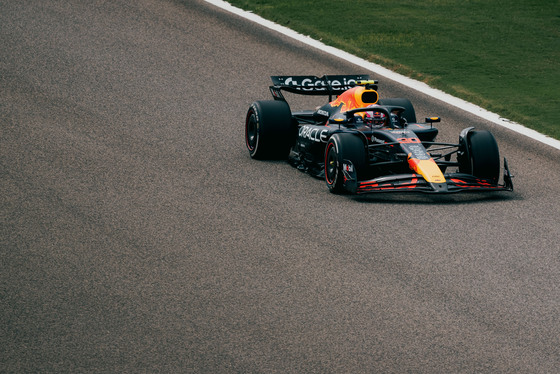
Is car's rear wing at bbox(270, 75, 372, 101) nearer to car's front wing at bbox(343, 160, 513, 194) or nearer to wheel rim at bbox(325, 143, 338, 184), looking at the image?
wheel rim at bbox(325, 143, 338, 184)

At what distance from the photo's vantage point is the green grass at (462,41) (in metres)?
15.7

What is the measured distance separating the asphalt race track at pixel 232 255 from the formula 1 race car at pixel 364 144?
234 mm

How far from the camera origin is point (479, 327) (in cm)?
748

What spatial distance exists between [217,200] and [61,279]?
282 centimetres

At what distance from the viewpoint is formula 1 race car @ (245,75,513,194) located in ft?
34.9

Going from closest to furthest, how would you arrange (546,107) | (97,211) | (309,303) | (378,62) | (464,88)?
(309,303)
(97,211)
(546,107)
(464,88)
(378,62)

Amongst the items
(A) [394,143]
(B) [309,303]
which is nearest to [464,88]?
(A) [394,143]

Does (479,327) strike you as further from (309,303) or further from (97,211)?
(97,211)

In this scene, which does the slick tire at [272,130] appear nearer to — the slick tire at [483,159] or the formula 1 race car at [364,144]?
the formula 1 race car at [364,144]

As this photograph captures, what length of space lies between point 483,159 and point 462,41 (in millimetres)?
8154

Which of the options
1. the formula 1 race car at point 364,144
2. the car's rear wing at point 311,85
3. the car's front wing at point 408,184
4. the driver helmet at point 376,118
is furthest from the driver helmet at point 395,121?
the car's rear wing at point 311,85

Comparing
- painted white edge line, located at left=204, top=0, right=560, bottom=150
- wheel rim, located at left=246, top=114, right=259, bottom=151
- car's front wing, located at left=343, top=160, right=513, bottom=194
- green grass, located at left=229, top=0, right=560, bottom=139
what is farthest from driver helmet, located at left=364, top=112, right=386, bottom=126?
green grass, located at left=229, top=0, right=560, bottom=139

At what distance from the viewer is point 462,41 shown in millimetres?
18625

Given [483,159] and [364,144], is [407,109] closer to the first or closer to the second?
[483,159]
